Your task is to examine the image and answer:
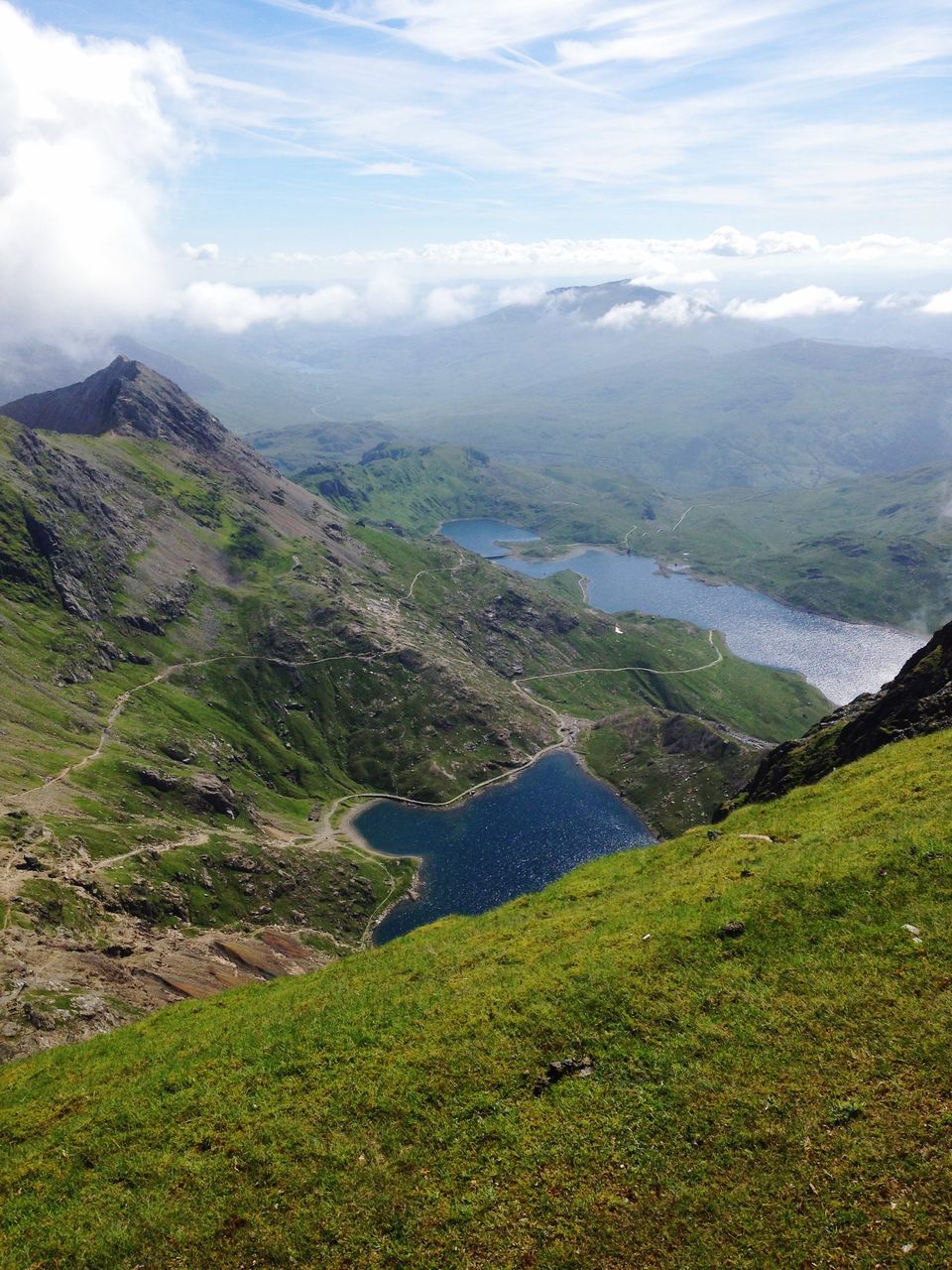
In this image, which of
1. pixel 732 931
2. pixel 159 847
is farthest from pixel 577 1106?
pixel 159 847

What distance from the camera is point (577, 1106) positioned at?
Result: 28.4m

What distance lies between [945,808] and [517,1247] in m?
31.7

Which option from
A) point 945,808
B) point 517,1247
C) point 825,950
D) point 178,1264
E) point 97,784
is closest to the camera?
point 517,1247

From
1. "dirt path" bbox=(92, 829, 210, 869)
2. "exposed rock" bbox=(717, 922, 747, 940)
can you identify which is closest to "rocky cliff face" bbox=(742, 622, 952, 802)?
"exposed rock" bbox=(717, 922, 747, 940)

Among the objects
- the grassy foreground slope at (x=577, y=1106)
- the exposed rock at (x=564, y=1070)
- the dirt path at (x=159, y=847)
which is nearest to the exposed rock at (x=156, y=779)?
the dirt path at (x=159, y=847)

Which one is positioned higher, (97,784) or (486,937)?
(486,937)

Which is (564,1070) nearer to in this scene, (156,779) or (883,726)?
(883,726)

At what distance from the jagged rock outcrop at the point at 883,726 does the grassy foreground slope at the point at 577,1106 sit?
959 inches

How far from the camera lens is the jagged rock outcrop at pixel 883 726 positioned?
2522 inches

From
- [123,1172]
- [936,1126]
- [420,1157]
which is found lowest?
[123,1172]

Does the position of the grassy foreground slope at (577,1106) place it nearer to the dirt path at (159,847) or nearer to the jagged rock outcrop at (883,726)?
the jagged rock outcrop at (883,726)

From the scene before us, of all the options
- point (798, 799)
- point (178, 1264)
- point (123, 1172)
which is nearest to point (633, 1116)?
point (178, 1264)

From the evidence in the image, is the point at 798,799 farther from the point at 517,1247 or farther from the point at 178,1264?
the point at 178,1264

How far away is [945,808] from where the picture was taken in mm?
40125
